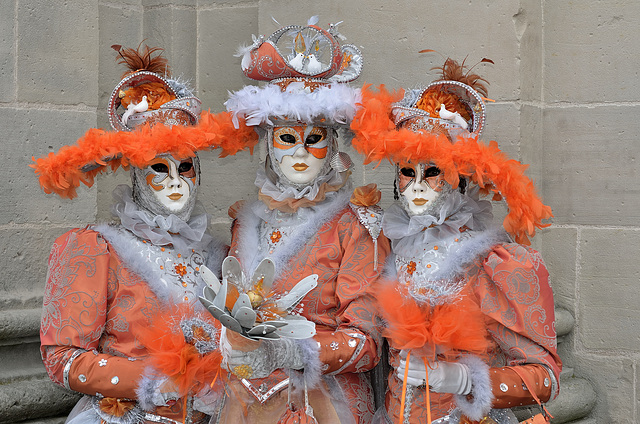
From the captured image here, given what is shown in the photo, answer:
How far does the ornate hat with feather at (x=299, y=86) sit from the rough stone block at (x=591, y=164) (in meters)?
1.27

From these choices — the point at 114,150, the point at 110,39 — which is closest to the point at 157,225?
the point at 114,150

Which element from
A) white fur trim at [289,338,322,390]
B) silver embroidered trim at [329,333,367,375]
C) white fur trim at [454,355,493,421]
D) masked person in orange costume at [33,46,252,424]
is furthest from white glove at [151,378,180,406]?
white fur trim at [454,355,493,421]

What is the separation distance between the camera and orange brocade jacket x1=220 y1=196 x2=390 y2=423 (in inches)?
116

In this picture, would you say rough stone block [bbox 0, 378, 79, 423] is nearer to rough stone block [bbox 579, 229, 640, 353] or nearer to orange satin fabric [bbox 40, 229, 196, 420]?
orange satin fabric [bbox 40, 229, 196, 420]

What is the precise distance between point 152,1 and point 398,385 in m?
2.69

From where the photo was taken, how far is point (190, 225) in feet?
10.9

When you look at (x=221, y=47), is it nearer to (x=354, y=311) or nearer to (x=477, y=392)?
(x=354, y=311)

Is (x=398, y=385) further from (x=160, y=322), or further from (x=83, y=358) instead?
(x=83, y=358)

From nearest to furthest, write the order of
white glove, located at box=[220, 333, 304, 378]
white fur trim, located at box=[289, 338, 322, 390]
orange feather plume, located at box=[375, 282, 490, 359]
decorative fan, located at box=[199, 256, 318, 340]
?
decorative fan, located at box=[199, 256, 318, 340] → white glove, located at box=[220, 333, 304, 378] → orange feather plume, located at box=[375, 282, 490, 359] → white fur trim, located at box=[289, 338, 322, 390]

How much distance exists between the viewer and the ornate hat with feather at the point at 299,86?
315 cm

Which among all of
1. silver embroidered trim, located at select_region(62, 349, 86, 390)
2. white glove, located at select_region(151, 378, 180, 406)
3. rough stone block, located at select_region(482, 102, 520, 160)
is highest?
rough stone block, located at select_region(482, 102, 520, 160)

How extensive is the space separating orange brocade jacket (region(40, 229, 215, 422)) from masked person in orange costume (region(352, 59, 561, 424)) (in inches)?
37.4

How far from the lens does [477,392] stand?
9.24 ft

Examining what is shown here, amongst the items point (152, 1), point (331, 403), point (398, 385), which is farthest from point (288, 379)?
point (152, 1)
